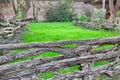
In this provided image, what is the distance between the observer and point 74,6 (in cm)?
2309

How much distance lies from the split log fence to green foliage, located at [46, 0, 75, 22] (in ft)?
61.8

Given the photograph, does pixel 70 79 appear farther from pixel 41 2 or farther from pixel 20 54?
pixel 41 2

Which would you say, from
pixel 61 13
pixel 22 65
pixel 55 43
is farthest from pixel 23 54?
pixel 61 13

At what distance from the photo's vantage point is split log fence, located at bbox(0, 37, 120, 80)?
79.0 inches

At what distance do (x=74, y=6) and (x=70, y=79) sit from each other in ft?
69.7

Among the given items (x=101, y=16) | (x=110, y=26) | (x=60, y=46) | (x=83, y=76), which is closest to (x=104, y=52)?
(x=83, y=76)

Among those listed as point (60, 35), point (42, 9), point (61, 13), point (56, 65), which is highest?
point (42, 9)

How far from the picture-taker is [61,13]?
69.6 ft

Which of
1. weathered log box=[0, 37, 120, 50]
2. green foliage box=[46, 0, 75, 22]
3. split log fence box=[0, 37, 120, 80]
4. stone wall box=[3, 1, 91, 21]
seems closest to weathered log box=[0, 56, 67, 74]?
split log fence box=[0, 37, 120, 80]

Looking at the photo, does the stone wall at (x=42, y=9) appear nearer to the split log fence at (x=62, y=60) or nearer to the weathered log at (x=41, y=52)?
the split log fence at (x=62, y=60)

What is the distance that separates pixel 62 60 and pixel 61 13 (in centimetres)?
1922

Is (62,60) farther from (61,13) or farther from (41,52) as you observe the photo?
(61,13)

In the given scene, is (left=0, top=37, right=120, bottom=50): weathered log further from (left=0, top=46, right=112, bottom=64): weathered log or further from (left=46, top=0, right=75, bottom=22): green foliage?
(left=46, top=0, right=75, bottom=22): green foliage

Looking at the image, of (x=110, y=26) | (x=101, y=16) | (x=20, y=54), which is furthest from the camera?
(x=101, y=16)
